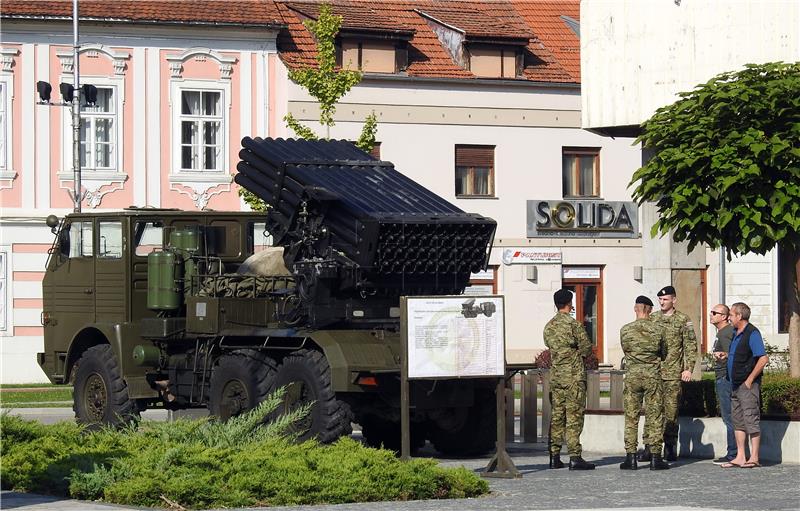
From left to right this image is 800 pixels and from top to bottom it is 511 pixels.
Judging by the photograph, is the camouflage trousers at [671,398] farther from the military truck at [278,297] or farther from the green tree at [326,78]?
the green tree at [326,78]

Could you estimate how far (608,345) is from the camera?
41.7 meters

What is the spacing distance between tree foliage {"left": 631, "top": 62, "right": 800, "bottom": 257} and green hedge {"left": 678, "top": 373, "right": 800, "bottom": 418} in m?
1.46

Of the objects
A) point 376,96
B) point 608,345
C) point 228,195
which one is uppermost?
point 376,96

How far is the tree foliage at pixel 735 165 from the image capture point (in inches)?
683

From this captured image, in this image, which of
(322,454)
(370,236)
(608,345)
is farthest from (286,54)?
(322,454)

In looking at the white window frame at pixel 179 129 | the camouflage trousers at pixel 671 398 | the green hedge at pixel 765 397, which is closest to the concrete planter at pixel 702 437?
the green hedge at pixel 765 397

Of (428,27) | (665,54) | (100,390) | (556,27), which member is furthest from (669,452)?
(556,27)

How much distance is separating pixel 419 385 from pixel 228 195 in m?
22.7

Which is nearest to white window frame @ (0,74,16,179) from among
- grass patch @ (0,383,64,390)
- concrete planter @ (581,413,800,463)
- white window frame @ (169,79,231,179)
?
white window frame @ (169,79,231,179)

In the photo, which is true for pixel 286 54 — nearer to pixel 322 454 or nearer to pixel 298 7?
pixel 298 7

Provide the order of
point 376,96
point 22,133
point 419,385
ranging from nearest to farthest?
point 419,385
point 22,133
point 376,96

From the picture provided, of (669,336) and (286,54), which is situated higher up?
(286,54)

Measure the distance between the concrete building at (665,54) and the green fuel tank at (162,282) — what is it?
24.1ft

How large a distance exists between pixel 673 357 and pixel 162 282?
6.27 metres
